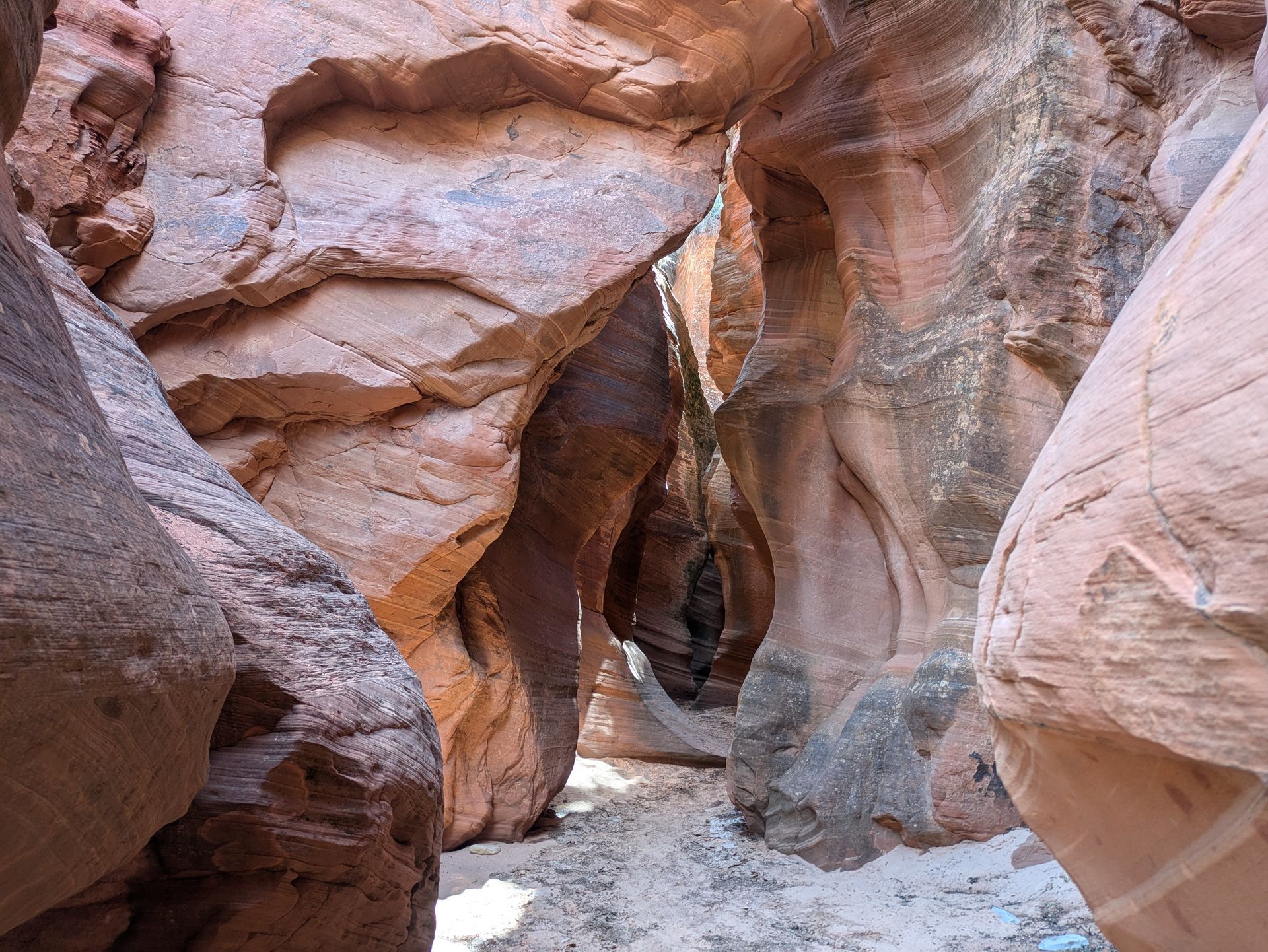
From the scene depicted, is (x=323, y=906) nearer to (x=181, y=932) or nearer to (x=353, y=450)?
(x=181, y=932)

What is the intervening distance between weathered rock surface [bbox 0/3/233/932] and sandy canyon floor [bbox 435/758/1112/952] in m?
3.19

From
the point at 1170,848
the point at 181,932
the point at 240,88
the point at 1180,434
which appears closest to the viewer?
the point at 1180,434

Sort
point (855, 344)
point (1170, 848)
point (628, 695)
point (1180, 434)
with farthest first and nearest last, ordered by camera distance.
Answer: point (628, 695)
point (855, 344)
point (1170, 848)
point (1180, 434)

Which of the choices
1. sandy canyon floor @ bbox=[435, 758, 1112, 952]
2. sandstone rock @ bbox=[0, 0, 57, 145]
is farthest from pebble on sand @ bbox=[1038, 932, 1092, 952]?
sandstone rock @ bbox=[0, 0, 57, 145]

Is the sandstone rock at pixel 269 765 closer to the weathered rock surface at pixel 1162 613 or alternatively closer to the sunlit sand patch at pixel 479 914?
the sunlit sand patch at pixel 479 914

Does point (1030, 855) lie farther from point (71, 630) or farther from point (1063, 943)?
point (71, 630)

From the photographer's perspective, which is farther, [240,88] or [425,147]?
[425,147]

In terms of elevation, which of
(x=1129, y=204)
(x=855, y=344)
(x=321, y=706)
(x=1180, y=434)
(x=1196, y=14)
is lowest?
(x=321, y=706)

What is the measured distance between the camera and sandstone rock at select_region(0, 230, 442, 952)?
2.49 metres

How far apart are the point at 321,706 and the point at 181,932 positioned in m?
0.66

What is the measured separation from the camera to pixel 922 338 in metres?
6.69

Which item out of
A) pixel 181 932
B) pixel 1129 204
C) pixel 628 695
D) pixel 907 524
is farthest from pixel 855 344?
pixel 181 932

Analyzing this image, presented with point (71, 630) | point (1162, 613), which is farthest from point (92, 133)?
point (1162, 613)

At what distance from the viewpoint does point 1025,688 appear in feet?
6.01
